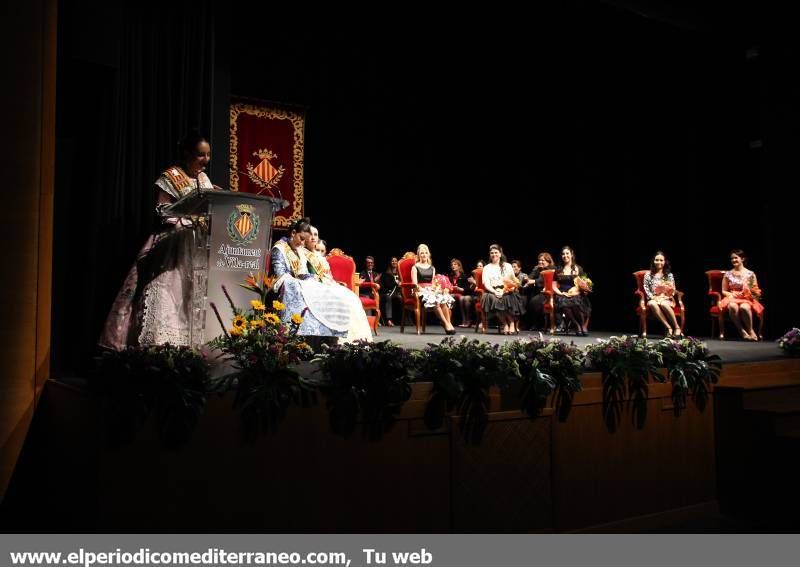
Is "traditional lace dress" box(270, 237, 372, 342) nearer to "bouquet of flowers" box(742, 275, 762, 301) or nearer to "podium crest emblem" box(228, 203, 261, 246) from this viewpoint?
"podium crest emblem" box(228, 203, 261, 246)

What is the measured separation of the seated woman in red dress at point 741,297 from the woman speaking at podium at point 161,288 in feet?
20.1

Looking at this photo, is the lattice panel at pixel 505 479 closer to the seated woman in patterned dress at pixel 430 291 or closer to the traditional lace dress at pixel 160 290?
the traditional lace dress at pixel 160 290

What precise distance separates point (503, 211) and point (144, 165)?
837 centimetres

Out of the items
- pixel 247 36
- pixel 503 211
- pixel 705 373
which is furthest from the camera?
pixel 503 211

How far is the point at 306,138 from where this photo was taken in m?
10.0

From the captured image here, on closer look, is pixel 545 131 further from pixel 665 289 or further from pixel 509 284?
pixel 665 289

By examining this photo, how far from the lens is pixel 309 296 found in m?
4.85

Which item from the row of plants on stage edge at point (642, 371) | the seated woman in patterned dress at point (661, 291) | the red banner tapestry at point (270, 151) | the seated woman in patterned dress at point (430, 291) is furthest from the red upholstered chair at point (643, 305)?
the red banner tapestry at point (270, 151)

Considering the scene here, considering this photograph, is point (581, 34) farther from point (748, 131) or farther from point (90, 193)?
point (90, 193)

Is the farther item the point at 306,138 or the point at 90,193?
the point at 306,138

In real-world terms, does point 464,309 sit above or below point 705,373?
above

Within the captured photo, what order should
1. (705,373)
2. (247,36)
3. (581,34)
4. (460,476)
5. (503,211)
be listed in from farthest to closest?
(503,211) < (581,34) < (247,36) < (705,373) < (460,476)

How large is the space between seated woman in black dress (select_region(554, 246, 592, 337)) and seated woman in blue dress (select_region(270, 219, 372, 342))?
354cm

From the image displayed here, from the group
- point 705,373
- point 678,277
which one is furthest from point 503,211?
point 705,373
